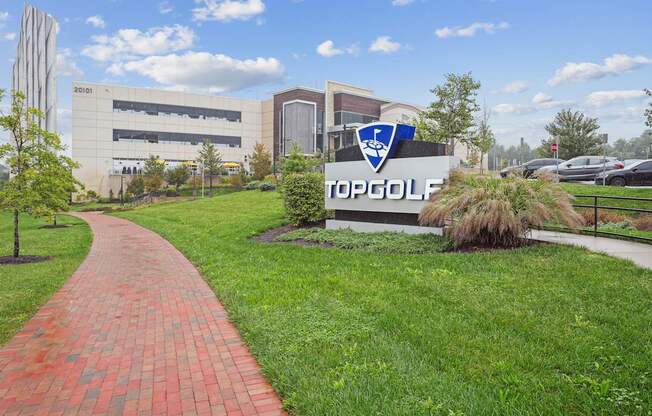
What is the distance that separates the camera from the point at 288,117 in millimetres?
57250

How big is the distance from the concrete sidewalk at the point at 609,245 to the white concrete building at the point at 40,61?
48.8m

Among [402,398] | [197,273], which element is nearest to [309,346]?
[402,398]

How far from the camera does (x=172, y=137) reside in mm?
57844

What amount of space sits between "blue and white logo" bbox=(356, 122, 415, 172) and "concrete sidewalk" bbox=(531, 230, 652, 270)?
396 centimetres

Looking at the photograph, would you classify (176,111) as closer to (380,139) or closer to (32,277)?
(380,139)

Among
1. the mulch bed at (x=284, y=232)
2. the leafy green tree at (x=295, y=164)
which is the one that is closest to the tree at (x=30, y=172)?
the mulch bed at (x=284, y=232)

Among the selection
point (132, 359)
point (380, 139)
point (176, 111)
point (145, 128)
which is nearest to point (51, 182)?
point (380, 139)

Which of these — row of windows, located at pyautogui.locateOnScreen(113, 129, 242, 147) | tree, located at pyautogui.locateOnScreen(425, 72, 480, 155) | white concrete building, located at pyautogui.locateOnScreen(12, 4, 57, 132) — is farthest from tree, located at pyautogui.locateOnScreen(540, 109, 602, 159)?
white concrete building, located at pyautogui.locateOnScreen(12, 4, 57, 132)

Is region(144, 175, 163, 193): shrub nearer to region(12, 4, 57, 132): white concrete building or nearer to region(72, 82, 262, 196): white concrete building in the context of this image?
region(72, 82, 262, 196): white concrete building

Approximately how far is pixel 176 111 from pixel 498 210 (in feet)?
184

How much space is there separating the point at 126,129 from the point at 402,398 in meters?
58.5

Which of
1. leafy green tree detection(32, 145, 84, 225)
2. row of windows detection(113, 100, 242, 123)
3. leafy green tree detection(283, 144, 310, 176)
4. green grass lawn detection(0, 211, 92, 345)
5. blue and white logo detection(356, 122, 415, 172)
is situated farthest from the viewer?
row of windows detection(113, 100, 242, 123)

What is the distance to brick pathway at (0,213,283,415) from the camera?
360cm

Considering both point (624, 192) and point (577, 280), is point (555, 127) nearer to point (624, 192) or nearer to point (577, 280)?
point (624, 192)
